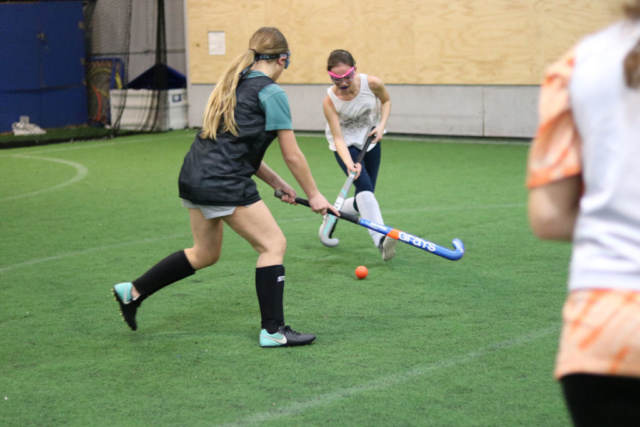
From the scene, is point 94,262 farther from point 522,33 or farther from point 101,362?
point 522,33

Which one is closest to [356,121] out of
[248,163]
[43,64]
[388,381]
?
[248,163]

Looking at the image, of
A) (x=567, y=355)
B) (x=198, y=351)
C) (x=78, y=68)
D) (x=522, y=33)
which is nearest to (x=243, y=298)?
(x=198, y=351)

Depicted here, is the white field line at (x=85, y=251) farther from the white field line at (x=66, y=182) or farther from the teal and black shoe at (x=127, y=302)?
the white field line at (x=66, y=182)

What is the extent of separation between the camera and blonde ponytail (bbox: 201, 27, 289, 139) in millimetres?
4020

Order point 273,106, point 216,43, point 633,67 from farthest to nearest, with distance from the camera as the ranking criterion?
1. point 216,43
2. point 273,106
3. point 633,67

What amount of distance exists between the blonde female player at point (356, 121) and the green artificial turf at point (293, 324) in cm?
46

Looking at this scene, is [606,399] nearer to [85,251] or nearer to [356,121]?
[356,121]

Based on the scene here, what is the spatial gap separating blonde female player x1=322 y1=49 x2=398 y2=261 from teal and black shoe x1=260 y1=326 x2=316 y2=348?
6.71ft

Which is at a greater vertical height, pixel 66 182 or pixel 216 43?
pixel 216 43

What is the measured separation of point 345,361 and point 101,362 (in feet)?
4.08

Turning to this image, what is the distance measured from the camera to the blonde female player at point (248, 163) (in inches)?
159

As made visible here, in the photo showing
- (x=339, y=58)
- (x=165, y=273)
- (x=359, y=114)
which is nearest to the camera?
(x=165, y=273)

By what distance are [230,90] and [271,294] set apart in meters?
1.08

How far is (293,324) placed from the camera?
182 inches
